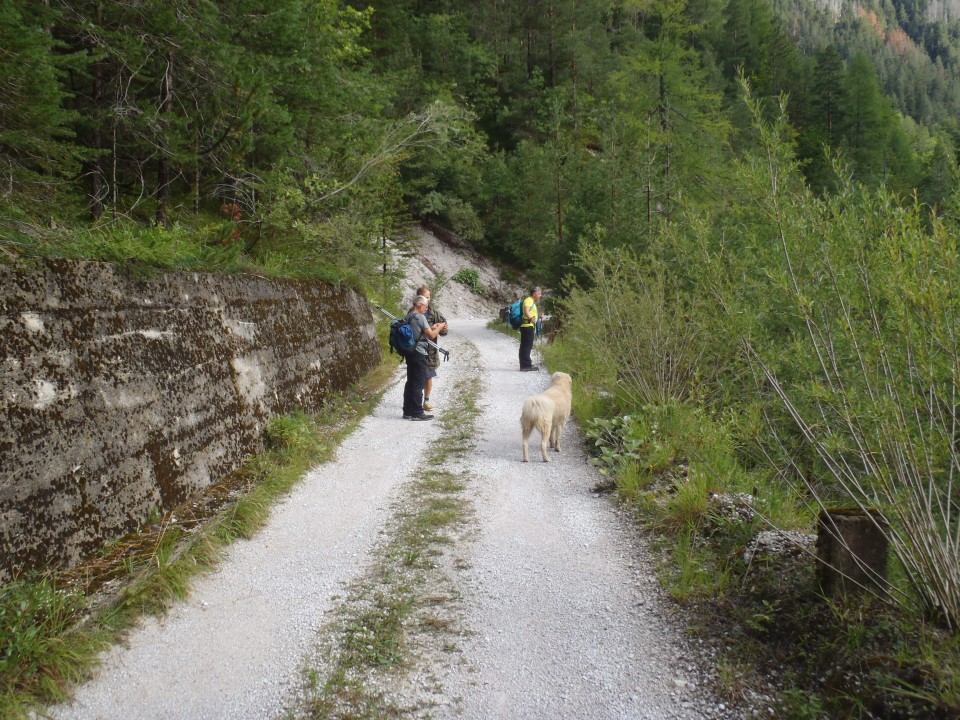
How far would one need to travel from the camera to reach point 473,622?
12.0ft

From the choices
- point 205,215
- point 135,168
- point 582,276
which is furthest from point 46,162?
point 582,276

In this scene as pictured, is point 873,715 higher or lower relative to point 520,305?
lower

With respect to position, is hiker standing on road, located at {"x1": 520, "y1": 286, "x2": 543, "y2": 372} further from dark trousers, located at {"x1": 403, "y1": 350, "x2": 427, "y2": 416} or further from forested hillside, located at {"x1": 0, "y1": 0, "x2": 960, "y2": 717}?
dark trousers, located at {"x1": 403, "y1": 350, "x2": 427, "y2": 416}

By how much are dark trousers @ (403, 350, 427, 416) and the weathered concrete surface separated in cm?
215

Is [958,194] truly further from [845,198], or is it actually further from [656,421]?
[656,421]

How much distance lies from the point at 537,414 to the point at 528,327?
21.1 ft

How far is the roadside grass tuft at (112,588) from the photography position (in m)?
2.91

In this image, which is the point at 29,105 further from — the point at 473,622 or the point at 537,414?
the point at 473,622

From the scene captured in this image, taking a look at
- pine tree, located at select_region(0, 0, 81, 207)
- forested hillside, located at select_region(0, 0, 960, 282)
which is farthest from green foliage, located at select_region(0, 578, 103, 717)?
pine tree, located at select_region(0, 0, 81, 207)

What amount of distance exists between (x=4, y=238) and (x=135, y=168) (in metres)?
5.37

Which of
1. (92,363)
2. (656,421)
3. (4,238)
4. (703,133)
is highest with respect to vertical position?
(703,133)

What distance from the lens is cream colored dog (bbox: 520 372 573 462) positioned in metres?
6.89

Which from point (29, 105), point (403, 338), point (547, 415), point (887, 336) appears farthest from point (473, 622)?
point (29, 105)

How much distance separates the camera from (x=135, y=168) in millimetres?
8773
